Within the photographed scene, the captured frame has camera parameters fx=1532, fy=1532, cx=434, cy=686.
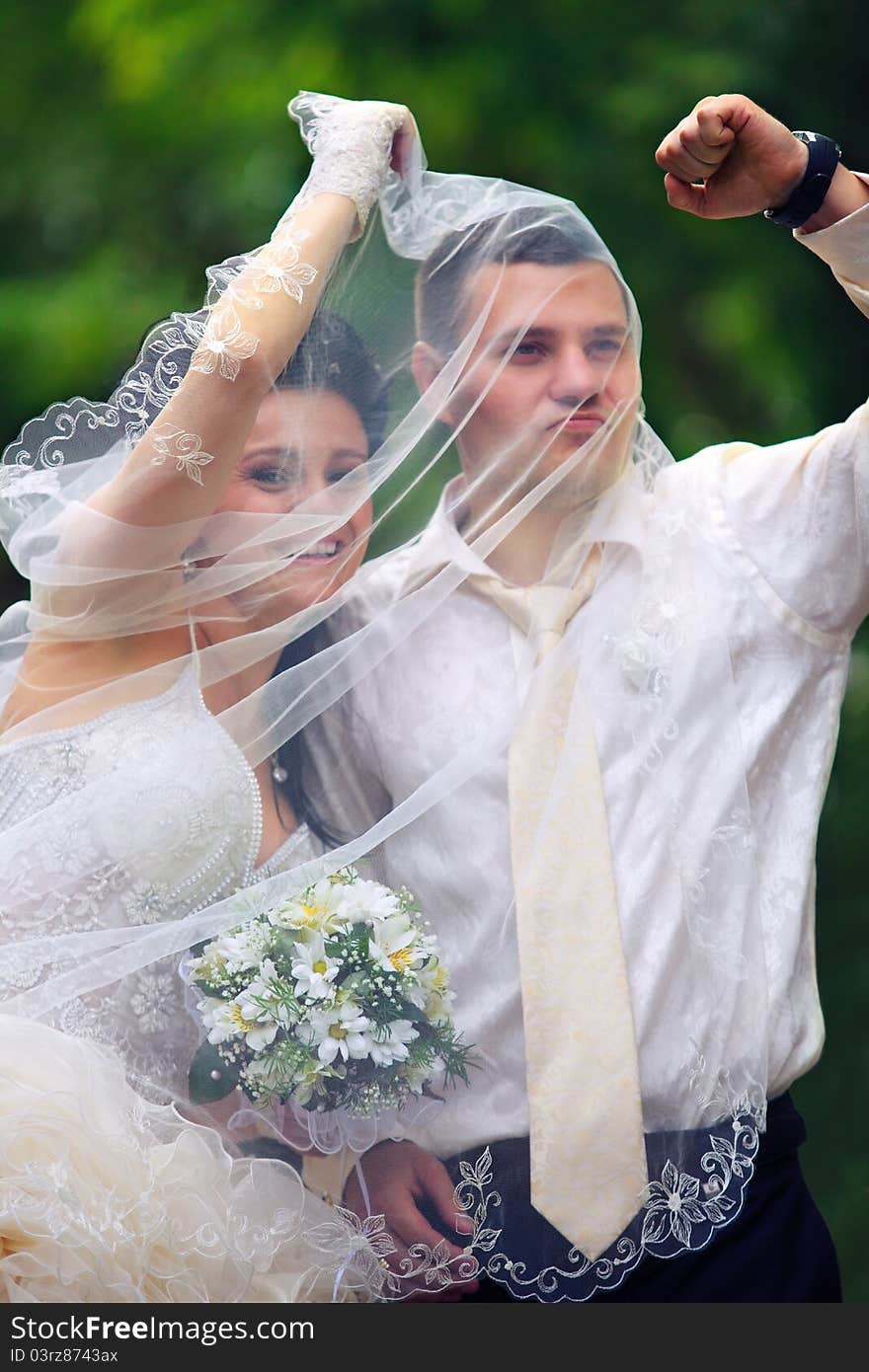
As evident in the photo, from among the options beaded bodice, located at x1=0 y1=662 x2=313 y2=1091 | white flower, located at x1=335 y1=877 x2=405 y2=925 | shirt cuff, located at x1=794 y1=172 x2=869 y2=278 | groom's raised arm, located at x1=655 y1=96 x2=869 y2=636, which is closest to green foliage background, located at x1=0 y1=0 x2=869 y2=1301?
groom's raised arm, located at x1=655 y1=96 x2=869 y2=636

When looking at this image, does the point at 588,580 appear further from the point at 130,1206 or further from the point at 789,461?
the point at 130,1206

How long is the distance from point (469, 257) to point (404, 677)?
62 cm

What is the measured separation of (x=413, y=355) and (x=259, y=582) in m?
0.41

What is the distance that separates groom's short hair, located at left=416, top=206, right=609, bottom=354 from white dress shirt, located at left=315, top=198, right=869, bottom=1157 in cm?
24

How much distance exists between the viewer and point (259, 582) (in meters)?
2.20

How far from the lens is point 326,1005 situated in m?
1.88

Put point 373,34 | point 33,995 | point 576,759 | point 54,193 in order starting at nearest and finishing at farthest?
point 33,995 < point 576,759 < point 373,34 < point 54,193

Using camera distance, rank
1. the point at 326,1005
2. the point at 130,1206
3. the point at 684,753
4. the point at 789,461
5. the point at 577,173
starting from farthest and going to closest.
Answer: the point at 577,173, the point at 789,461, the point at 684,753, the point at 326,1005, the point at 130,1206

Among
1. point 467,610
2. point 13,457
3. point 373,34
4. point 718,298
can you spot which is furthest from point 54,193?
point 467,610

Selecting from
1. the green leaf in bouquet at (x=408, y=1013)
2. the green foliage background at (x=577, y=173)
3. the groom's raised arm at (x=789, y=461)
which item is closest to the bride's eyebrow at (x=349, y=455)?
the groom's raised arm at (x=789, y=461)

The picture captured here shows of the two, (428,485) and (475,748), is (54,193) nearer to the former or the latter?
(428,485)

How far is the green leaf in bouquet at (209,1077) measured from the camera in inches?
76.7

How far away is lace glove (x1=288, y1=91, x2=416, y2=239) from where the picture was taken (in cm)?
220

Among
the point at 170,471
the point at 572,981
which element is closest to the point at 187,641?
the point at 170,471
